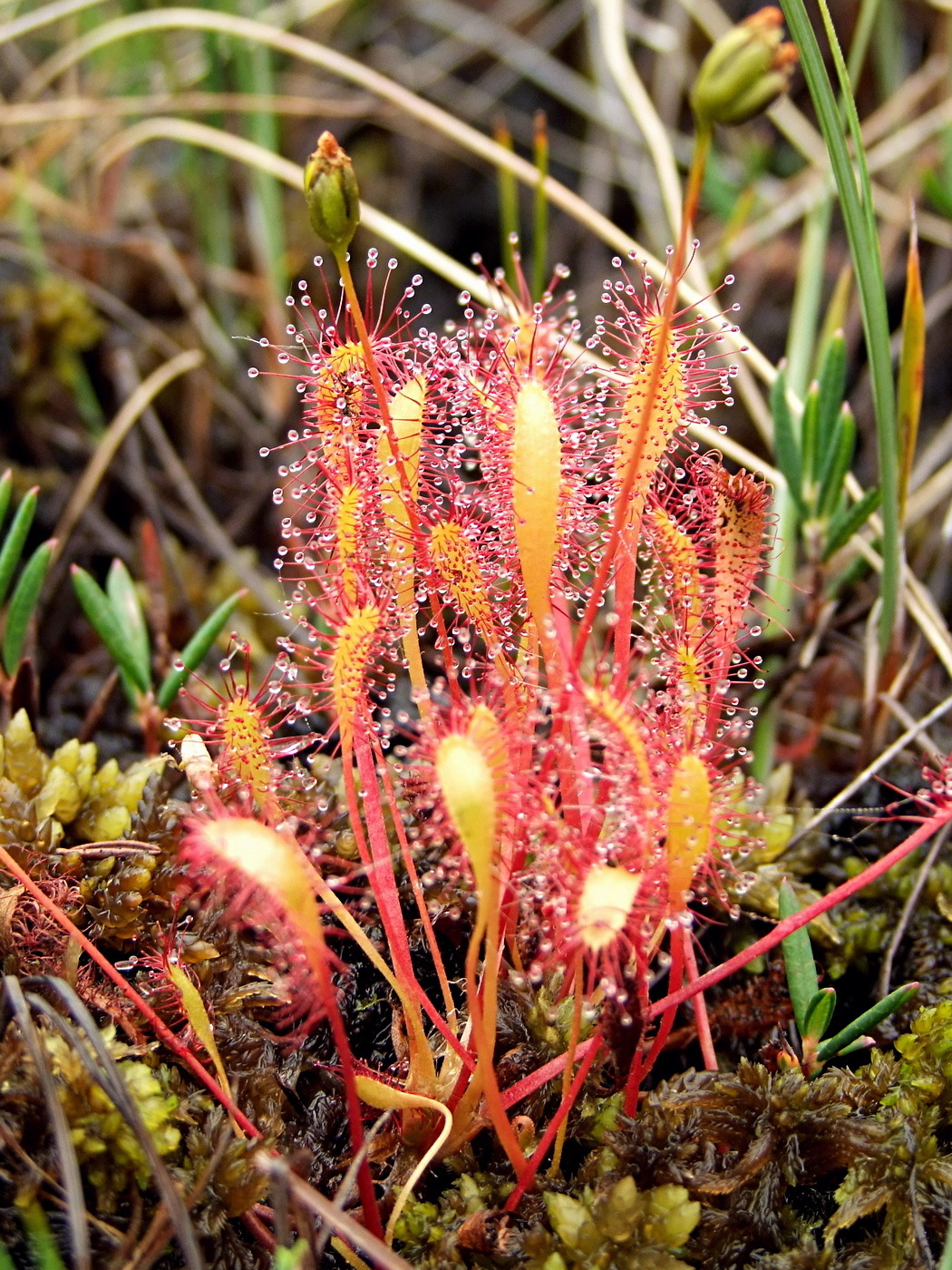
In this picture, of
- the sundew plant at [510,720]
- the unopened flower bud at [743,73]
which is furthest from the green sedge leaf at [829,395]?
the unopened flower bud at [743,73]

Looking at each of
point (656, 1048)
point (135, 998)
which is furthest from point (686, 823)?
point (135, 998)

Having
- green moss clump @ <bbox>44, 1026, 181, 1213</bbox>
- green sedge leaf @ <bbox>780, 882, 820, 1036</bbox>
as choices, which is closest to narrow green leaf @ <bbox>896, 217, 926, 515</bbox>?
→ green sedge leaf @ <bbox>780, 882, 820, 1036</bbox>

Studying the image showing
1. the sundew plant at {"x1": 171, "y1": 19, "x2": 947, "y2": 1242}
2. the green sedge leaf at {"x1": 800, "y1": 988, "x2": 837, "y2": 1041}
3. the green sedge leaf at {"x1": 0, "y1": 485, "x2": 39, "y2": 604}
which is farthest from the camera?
the green sedge leaf at {"x1": 0, "y1": 485, "x2": 39, "y2": 604}

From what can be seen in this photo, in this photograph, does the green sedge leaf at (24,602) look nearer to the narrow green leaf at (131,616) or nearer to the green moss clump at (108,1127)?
the narrow green leaf at (131,616)

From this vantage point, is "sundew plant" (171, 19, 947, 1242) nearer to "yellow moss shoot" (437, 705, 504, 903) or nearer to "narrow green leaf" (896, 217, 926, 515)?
"yellow moss shoot" (437, 705, 504, 903)

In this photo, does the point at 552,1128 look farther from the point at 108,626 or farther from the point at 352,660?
the point at 108,626

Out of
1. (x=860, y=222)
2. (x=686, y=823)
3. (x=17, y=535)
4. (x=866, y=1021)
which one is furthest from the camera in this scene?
(x=17, y=535)
